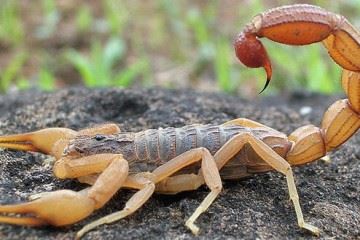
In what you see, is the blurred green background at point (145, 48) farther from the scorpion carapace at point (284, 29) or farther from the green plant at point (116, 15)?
the scorpion carapace at point (284, 29)

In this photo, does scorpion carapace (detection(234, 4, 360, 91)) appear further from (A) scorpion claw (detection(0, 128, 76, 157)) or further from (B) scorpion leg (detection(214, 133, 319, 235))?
(A) scorpion claw (detection(0, 128, 76, 157))

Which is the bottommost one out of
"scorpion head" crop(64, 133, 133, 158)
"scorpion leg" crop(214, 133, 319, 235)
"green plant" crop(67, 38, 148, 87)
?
"green plant" crop(67, 38, 148, 87)

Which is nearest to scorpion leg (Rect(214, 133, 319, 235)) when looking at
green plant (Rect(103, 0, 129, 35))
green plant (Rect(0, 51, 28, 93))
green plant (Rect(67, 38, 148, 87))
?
green plant (Rect(67, 38, 148, 87))

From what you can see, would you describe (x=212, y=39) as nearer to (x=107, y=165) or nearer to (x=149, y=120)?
(x=149, y=120)

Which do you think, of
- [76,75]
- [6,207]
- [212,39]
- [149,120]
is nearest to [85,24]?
[76,75]

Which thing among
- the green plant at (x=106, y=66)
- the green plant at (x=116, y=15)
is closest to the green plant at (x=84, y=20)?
the green plant at (x=116, y=15)

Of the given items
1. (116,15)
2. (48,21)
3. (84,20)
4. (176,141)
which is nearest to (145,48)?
(116,15)

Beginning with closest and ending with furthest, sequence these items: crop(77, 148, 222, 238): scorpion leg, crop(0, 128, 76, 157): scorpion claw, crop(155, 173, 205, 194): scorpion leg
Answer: crop(77, 148, 222, 238): scorpion leg
crop(155, 173, 205, 194): scorpion leg
crop(0, 128, 76, 157): scorpion claw
